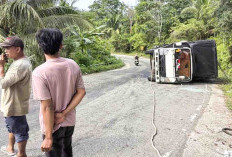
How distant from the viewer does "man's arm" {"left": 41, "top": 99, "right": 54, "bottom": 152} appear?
6.19 ft

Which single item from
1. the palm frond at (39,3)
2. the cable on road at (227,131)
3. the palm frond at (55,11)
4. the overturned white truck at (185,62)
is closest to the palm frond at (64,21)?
the palm frond at (55,11)

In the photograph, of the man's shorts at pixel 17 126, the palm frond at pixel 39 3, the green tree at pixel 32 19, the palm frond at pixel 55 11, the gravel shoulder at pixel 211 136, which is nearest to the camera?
the man's shorts at pixel 17 126

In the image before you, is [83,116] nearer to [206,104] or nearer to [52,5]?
[206,104]

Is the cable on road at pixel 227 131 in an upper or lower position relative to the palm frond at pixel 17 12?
lower

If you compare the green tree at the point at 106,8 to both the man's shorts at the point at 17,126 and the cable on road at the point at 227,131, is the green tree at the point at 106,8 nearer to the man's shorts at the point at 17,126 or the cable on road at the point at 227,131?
the cable on road at the point at 227,131

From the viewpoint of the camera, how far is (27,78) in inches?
115

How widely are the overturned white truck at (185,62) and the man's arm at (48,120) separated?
868 centimetres

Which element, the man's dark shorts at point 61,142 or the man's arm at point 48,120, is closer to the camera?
the man's arm at point 48,120

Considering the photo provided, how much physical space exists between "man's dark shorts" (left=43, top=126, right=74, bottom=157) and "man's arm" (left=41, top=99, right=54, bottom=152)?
11 cm

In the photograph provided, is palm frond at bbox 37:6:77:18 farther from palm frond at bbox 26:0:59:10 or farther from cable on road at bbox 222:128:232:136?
cable on road at bbox 222:128:232:136

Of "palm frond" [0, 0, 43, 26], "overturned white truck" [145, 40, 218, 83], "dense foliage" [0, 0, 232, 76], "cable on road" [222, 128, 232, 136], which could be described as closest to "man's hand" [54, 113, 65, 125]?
"cable on road" [222, 128, 232, 136]

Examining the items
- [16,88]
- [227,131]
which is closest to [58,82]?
[16,88]

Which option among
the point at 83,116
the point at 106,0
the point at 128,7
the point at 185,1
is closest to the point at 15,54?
the point at 83,116

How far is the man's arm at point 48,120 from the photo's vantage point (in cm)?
189
